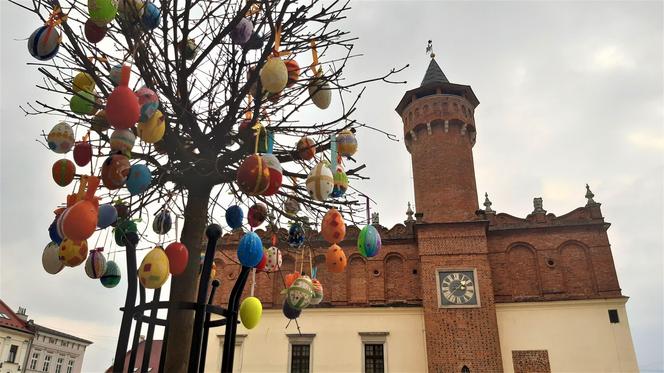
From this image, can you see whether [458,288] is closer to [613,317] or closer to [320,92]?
[613,317]

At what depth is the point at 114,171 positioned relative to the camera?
4.20 metres

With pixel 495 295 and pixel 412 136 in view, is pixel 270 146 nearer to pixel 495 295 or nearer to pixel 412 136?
pixel 495 295

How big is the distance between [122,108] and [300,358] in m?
16.1

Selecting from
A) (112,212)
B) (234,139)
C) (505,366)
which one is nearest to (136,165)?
(112,212)

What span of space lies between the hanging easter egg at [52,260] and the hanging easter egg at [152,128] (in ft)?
6.09

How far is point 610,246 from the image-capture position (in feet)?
59.3

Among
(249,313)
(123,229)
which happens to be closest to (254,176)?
(123,229)

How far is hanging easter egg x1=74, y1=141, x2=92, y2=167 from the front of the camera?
4.89m

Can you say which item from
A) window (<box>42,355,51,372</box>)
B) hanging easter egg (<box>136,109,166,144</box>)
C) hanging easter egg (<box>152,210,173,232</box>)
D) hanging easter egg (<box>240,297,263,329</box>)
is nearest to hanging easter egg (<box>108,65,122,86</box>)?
hanging easter egg (<box>136,109,166,144</box>)

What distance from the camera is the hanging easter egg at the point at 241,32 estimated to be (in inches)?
189

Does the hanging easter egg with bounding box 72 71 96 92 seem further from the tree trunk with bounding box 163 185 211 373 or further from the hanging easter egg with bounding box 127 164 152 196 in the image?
the tree trunk with bounding box 163 185 211 373

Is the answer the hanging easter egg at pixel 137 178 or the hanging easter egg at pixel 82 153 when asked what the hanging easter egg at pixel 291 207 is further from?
the hanging easter egg at pixel 82 153

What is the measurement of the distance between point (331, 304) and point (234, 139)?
47.9ft

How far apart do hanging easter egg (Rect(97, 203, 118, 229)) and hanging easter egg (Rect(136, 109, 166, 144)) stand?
1.00 m
